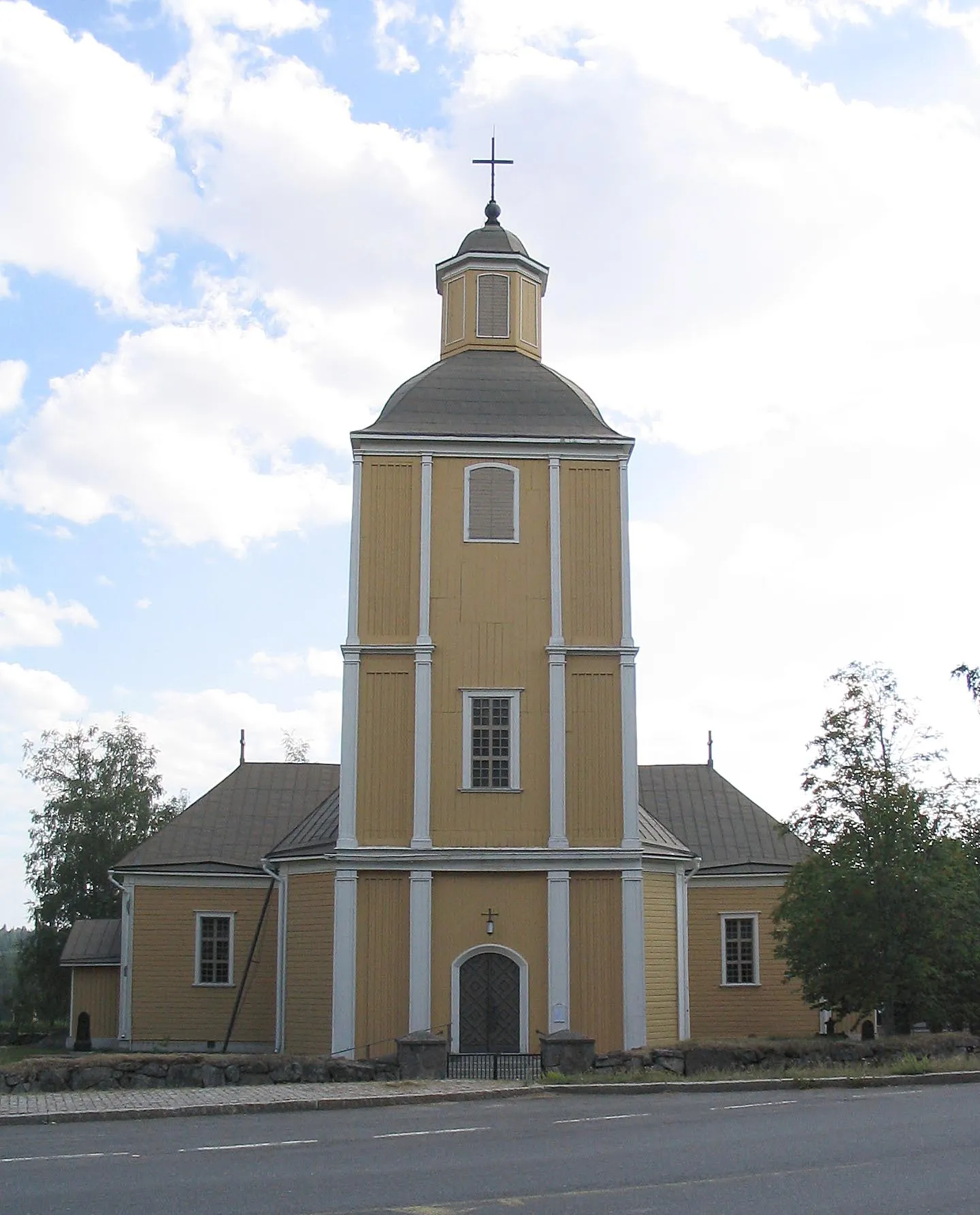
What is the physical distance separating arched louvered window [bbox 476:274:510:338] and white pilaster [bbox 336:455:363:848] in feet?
20.7

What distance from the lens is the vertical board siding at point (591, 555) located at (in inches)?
1000

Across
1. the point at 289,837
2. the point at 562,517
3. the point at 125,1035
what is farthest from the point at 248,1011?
the point at 562,517

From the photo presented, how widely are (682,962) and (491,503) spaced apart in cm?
983

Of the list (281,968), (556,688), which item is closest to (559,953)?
(556,688)

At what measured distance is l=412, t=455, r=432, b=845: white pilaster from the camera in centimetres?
2434

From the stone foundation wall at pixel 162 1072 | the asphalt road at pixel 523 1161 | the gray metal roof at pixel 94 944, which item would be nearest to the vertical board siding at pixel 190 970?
the gray metal roof at pixel 94 944

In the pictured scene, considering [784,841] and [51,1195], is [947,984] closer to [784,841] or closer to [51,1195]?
[784,841]

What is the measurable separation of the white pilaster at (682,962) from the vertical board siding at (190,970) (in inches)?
384

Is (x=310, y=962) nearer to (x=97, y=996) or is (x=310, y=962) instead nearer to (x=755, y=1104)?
(x=755, y=1104)

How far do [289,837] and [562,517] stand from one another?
910 centimetres

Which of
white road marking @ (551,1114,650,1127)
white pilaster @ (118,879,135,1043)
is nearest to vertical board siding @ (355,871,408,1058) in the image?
white road marking @ (551,1114,650,1127)

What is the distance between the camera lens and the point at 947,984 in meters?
23.4

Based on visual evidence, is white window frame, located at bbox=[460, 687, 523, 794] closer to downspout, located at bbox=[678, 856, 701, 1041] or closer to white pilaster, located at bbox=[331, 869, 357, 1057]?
white pilaster, located at bbox=[331, 869, 357, 1057]

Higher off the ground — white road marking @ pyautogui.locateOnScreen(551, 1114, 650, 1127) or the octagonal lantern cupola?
the octagonal lantern cupola
